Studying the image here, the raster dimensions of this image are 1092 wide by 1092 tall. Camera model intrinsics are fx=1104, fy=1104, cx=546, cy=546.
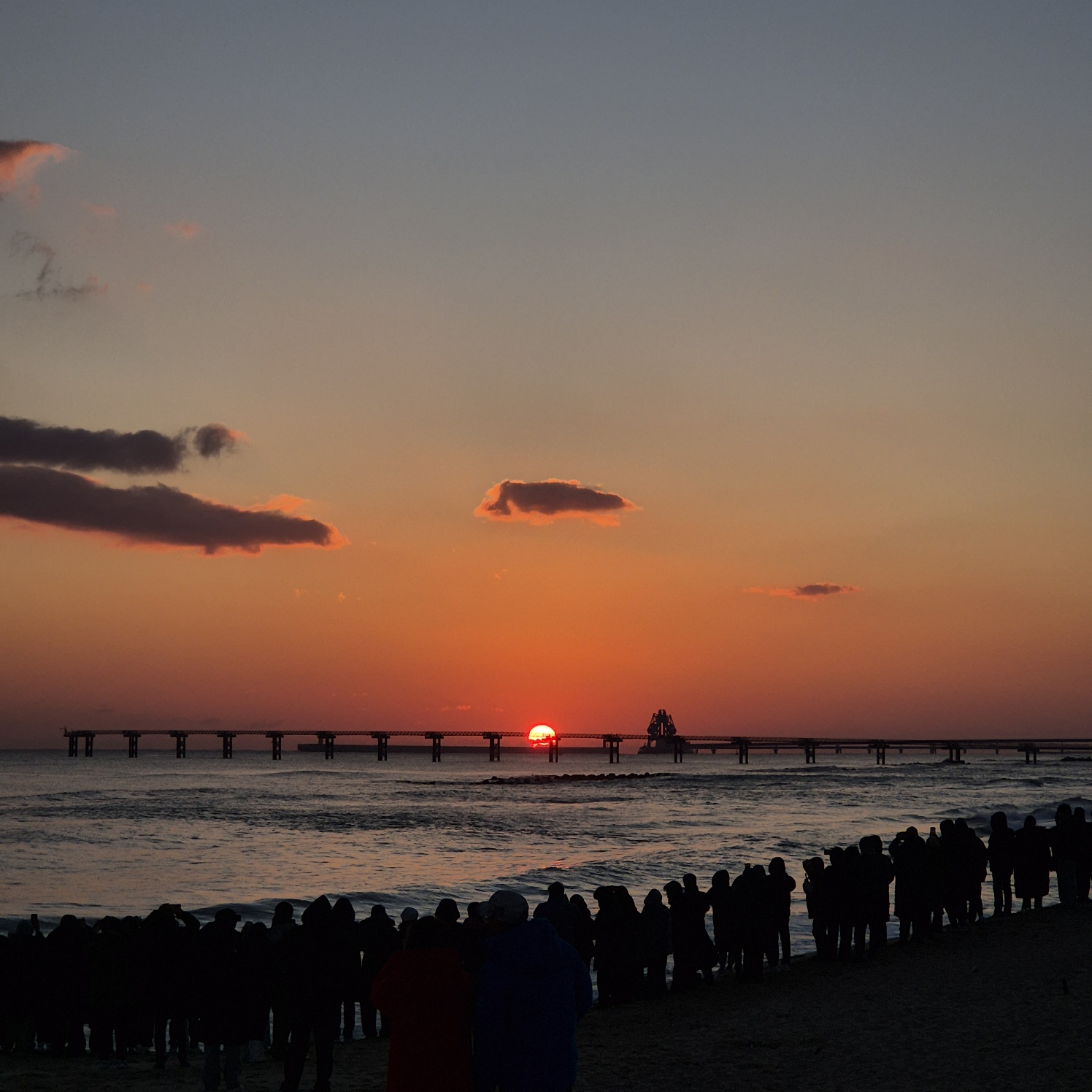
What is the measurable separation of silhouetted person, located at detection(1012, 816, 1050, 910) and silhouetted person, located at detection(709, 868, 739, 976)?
581cm

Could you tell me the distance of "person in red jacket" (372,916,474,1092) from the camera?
4766mm

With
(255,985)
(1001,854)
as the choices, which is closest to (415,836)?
(1001,854)

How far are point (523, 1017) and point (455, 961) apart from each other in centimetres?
39

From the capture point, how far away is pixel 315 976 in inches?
308

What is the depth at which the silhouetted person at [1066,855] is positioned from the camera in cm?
1655

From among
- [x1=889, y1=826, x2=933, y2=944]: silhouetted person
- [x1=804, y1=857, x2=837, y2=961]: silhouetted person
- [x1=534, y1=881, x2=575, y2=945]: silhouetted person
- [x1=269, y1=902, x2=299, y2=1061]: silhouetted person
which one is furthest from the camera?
[x1=889, y1=826, x2=933, y2=944]: silhouetted person

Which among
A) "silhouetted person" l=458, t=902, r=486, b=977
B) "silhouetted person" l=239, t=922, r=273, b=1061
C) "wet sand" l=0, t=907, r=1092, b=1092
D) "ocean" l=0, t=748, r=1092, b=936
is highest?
"silhouetted person" l=458, t=902, r=486, b=977

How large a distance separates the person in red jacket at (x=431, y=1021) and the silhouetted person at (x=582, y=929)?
7133 millimetres

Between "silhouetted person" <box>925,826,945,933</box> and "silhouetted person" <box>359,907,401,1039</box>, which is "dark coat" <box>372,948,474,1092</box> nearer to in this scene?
"silhouetted person" <box>359,907,401,1039</box>

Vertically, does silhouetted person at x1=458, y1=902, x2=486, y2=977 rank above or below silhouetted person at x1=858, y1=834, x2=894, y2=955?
above

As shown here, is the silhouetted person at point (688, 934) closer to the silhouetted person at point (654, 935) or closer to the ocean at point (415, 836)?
the silhouetted person at point (654, 935)

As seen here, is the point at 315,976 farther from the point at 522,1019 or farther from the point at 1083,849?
the point at 1083,849

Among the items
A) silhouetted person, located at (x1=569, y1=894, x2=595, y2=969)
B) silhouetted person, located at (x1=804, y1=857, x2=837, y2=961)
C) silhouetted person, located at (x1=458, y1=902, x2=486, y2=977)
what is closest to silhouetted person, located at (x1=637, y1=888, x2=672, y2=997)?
silhouetted person, located at (x1=569, y1=894, x2=595, y2=969)

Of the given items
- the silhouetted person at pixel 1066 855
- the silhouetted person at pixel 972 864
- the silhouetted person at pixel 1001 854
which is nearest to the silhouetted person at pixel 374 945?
the silhouetted person at pixel 972 864
